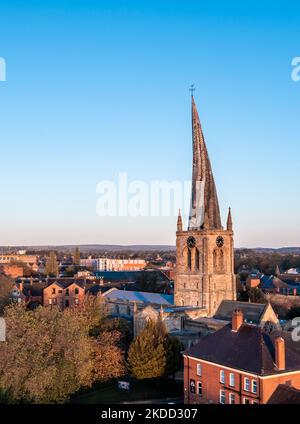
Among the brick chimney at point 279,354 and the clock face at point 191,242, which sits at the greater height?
the clock face at point 191,242

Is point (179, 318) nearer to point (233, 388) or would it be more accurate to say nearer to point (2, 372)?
point (233, 388)

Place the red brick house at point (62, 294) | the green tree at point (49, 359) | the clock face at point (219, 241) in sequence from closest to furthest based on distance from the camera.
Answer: the green tree at point (49, 359) → the clock face at point (219, 241) → the red brick house at point (62, 294)

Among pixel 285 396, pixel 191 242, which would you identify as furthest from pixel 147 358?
pixel 191 242

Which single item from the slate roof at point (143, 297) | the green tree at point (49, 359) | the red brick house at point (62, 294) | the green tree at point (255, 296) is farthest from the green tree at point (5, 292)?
the green tree at point (255, 296)

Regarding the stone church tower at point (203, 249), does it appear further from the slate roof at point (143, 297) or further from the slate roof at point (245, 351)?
the slate roof at point (245, 351)

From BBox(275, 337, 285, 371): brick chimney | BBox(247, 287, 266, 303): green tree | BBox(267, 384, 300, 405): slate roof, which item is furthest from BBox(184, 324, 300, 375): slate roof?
BBox(247, 287, 266, 303): green tree

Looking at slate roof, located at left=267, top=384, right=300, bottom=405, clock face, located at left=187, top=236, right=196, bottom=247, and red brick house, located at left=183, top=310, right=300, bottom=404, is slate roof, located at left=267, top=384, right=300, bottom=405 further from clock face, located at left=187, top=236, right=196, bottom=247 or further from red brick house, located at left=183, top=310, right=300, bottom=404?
clock face, located at left=187, top=236, right=196, bottom=247
